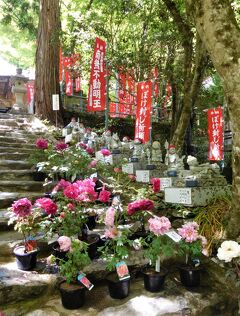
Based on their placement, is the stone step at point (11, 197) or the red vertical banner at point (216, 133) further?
the red vertical banner at point (216, 133)

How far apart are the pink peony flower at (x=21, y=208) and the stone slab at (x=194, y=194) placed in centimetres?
226

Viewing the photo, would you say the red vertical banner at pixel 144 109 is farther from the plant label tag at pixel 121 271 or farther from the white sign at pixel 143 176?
the plant label tag at pixel 121 271

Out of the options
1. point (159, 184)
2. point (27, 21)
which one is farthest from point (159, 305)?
point (27, 21)

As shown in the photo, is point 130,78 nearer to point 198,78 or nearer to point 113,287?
point 198,78

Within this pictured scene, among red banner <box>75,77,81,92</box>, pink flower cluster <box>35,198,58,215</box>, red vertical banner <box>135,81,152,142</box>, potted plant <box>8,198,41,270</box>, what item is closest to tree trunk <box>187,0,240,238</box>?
pink flower cluster <box>35,198,58,215</box>

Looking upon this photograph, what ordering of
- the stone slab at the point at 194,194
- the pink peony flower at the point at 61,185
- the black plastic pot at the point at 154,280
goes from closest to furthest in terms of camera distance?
the black plastic pot at the point at 154,280 < the pink peony flower at the point at 61,185 < the stone slab at the point at 194,194

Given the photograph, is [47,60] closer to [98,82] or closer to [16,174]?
[98,82]

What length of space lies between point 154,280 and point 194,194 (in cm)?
160

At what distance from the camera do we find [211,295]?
3.25 m

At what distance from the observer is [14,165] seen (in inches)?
246

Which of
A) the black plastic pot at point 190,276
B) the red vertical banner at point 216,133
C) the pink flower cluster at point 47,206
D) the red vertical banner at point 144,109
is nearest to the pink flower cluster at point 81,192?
the pink flower cluster at point 47,206

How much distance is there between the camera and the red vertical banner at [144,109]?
8.86m

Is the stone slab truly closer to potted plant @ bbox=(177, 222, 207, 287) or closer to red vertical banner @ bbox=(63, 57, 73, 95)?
potted plant @ bbox=(177, 222, 207, 287)

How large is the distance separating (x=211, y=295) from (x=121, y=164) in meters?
3.79
